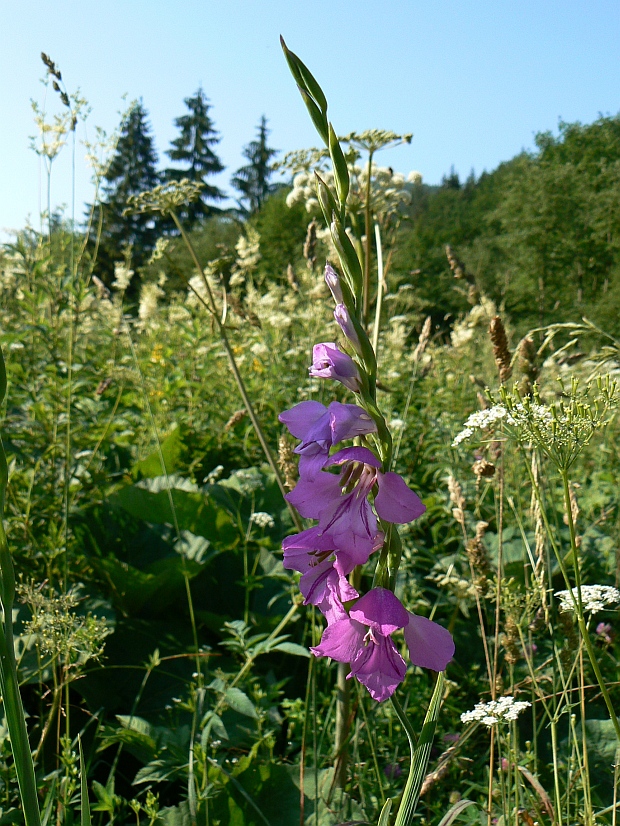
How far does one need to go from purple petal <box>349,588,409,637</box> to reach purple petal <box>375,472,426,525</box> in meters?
0.08

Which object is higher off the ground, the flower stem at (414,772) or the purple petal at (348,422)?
the purple petal at (348,422)

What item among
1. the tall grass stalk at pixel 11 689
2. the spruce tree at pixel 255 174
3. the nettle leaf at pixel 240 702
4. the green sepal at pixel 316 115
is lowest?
the nettle leaf at pixel 240 702

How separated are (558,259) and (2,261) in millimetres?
35655

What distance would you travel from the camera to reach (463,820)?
1830mm

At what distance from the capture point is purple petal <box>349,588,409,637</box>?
0.75 metres

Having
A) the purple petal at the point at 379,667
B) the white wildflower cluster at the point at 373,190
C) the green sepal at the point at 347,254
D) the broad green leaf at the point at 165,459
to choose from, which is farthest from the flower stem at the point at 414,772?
the broad green leaf at the point at 165,459

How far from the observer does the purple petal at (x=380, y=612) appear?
754mm

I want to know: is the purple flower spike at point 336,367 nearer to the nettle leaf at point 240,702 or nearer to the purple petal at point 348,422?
the purple petal at point 348,422

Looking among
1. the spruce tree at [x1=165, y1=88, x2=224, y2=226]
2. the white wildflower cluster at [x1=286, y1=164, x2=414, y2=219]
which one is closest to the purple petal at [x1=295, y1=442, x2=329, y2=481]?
the white wildflower cluster at [x1=286, y1=164, x2=414, y2=219]

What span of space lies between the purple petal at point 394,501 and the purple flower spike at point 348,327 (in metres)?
0.15

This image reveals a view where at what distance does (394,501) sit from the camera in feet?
2.54

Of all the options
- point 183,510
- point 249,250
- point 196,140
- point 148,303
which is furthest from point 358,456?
point 196,140

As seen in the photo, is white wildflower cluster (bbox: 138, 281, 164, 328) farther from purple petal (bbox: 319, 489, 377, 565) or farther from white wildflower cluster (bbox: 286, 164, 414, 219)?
purple petal (bbox: 319, 489, 377, 565)

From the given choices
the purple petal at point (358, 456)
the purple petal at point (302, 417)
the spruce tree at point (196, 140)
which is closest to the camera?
the purple petal at point (358, 456)
